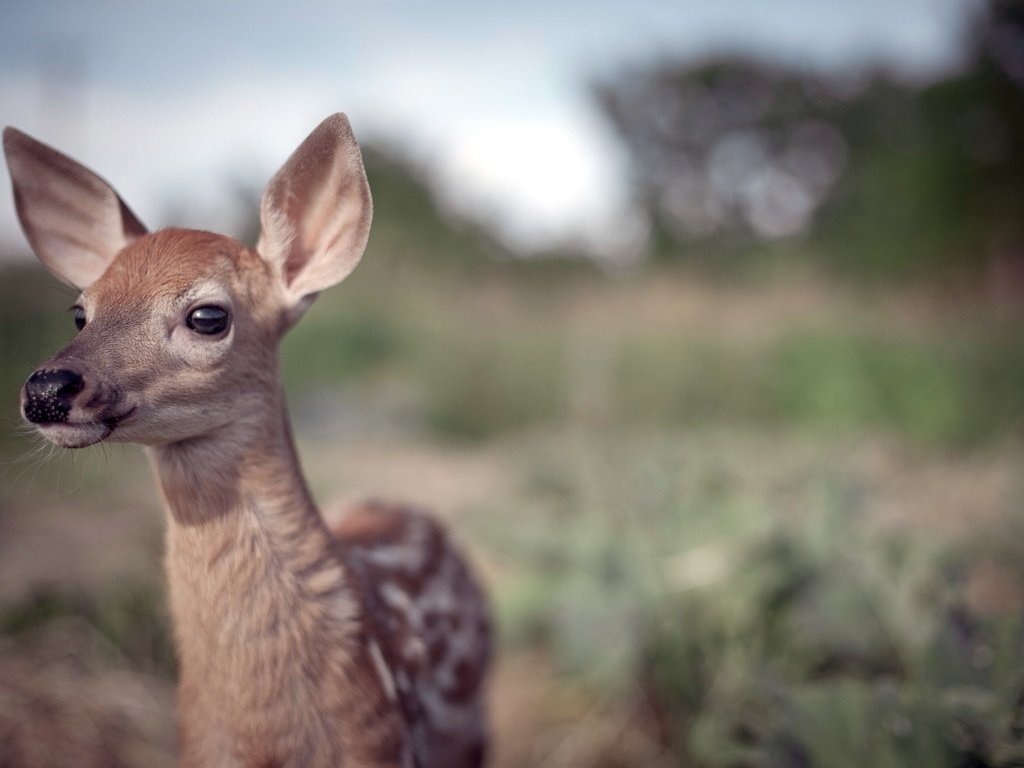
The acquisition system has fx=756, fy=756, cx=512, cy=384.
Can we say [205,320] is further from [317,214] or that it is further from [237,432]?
[317,214]

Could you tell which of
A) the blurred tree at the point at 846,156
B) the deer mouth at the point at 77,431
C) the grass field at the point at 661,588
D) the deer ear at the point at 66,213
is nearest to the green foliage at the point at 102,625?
the grass field at the point at 661,588

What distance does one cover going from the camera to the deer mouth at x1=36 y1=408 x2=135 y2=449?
1135 millimetres

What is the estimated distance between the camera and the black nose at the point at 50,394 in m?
1.11

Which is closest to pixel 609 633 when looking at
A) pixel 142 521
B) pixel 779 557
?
pixel 779 557

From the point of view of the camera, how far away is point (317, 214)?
1485 millimetres

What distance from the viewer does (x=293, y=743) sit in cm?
134

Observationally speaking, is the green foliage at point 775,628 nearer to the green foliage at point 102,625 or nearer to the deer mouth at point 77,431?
the green foliage at point 102,625

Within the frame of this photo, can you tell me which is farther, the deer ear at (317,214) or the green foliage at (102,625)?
the green foliage at (102,625)

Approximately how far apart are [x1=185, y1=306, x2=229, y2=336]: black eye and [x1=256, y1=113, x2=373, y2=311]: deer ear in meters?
0.18

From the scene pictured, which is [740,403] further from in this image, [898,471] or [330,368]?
[330,368]

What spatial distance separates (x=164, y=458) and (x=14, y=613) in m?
1.64

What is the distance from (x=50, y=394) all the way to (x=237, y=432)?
325 millimetres

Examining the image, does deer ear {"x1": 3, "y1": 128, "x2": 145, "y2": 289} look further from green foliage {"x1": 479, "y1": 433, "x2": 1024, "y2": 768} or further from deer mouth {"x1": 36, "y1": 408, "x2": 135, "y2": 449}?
green foliage {"x1": 479, "y1": 433, "x2": 1024, "y2": 768}

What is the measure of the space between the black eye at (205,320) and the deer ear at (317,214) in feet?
0.60
